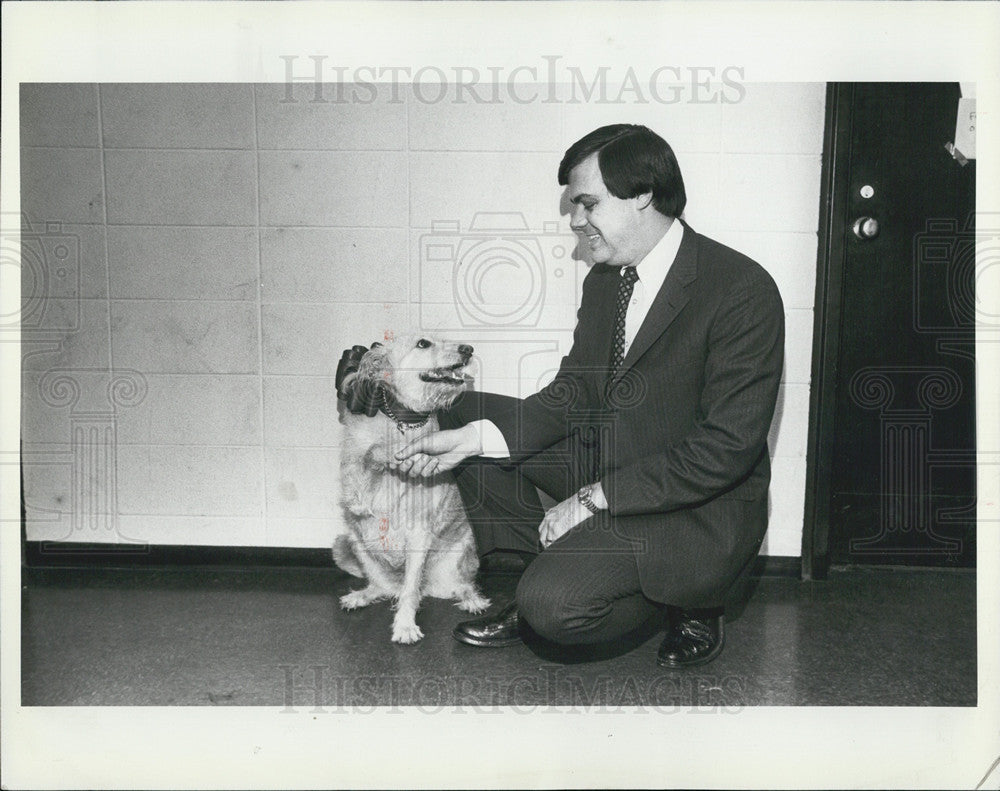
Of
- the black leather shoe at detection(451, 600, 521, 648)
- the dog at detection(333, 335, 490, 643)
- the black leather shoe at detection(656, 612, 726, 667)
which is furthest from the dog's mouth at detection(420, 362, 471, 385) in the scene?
the black leather shoe at detection(656, 612, 726, 667)

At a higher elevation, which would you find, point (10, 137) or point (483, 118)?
point (483, 118)

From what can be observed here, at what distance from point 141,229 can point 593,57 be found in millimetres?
1611

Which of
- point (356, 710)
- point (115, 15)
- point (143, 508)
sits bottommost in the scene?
point (356, 710)

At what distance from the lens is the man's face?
2117 mm

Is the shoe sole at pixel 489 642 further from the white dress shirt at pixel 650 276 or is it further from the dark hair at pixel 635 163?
the dark hair at pixel 635 163

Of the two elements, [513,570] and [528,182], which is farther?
[513,570]

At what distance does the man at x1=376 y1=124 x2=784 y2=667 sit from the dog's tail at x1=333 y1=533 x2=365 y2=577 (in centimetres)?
55

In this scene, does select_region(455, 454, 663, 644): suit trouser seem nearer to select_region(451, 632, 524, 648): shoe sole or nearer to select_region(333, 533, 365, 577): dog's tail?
select_region(451, 632, 524, 648): shoe sole

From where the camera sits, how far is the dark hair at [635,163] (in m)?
2.08

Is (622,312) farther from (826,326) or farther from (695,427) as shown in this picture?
(826,326)

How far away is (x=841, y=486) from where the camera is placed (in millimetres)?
2895

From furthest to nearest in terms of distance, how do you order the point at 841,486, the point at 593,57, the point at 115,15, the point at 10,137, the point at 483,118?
the point at 841,486 → the point at 483,118 → the point at 593,57 → the point at 115,15 → the point at 10,137

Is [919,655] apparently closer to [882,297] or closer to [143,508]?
[882,297]

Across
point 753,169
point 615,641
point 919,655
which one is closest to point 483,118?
point 753,169
